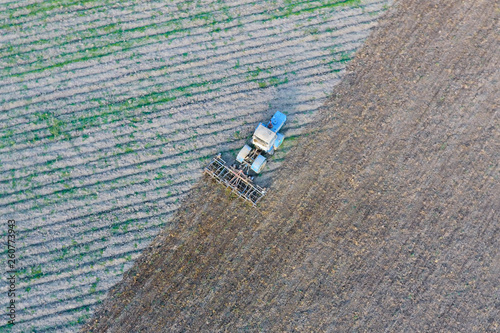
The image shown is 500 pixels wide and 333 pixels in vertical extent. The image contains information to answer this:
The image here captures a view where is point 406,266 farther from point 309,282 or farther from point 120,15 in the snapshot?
point 120,15

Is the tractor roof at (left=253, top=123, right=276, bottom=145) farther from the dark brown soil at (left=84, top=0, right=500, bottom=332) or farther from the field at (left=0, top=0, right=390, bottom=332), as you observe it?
the dark brown soil at (left=84, top=0, right=500, bottom=332)

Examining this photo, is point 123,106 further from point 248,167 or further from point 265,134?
point 265,134

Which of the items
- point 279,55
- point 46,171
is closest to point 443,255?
point 279,55

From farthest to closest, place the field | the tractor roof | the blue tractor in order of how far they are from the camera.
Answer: the blue tractor, the field, the tractor roof

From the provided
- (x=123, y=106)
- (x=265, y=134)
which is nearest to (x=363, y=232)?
(x=265, y=134)

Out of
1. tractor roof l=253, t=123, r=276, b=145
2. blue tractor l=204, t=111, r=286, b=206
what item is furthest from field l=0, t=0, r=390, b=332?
tractor roof l=253, t=123, r=276, b=145

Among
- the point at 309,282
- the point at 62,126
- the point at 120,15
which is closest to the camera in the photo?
the point at 309,282
